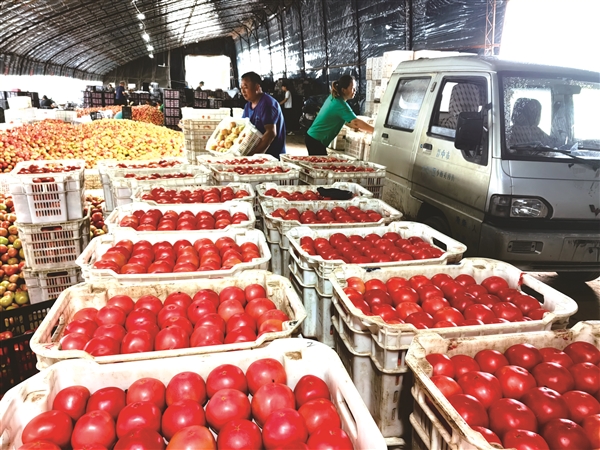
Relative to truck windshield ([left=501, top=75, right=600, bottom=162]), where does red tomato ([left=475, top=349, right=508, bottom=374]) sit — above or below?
below

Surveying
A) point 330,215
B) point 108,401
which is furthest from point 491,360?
point 330,215

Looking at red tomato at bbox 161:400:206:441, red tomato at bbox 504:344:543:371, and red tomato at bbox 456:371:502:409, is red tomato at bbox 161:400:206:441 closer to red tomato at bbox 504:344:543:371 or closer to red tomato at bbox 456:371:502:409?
red tomato at bbox 456:371:502:409

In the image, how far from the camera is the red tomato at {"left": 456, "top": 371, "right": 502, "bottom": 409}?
167 cm

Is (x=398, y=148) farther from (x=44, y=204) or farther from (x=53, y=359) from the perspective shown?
(x=53, y=359)

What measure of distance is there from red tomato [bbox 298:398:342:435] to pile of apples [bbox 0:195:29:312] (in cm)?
347

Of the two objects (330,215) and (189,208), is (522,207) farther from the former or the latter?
(189,208)

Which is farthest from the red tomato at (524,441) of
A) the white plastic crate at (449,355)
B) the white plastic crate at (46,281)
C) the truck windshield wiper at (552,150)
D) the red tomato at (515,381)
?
the white plastic crate at (46,281)

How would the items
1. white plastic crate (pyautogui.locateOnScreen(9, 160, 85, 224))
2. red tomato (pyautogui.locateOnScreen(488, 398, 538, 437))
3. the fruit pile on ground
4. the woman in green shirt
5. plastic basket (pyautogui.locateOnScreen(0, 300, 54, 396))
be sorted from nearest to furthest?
red tomato (pyautogui.locateOnScreen(488, 398, 538, 437))
plastic basket (pyautogui.locateOnScreen(0, 300, 54, 396))
white plastic crate (pyautogui.locateOnScreen(9, 160, 85, 224))
the woman in green shirt
the fruit pile on ground

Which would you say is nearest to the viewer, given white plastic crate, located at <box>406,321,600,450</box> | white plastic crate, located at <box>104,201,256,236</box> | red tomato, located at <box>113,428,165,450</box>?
red tomato, located at <box>113,428,165,450</box>

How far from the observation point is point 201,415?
1.50 m

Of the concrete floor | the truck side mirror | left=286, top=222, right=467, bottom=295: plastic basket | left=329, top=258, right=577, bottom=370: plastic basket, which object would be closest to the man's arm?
the truck side mirror

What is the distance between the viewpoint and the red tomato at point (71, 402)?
150 centimetres

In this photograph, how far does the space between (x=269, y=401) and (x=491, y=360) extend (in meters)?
0.98

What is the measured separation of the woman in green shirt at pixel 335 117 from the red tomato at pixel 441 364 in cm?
499
